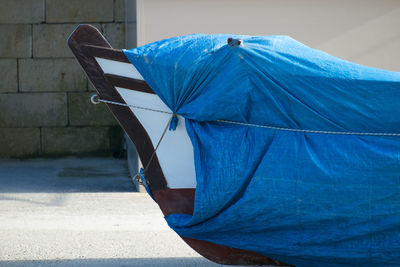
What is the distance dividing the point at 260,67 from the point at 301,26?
141 inches

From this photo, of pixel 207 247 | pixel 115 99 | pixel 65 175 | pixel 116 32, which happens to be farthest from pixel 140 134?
pixel 116 32

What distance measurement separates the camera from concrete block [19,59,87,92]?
30.8 feet

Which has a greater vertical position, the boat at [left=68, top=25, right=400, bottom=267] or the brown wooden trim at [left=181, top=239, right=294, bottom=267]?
the boat at [left=68, top=25, right=400, bottom=267]

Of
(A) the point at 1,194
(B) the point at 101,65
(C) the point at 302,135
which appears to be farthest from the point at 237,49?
(A) the point at 1,194

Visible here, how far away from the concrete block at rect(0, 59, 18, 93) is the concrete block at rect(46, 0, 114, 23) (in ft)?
3.08

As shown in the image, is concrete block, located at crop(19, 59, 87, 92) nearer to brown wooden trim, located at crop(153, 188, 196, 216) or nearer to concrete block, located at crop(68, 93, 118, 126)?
concrete block, located at crop(68, 93, 118, 126)

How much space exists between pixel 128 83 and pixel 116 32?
6.15m

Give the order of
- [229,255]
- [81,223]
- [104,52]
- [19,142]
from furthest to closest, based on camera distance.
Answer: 1. [19,142]
2. [81,223]
3. [104,52]
4. [229,255]

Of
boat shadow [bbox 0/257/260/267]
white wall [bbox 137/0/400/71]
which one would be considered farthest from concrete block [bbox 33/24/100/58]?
boat shadow [bbox 0/257/260/267]

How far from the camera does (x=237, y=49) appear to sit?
308 centimetres

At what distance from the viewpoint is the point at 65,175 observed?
7.66m

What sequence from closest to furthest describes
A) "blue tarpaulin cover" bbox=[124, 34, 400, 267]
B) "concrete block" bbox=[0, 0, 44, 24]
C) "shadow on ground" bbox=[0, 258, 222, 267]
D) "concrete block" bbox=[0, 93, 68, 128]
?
"blue tarpaulin cover" bbox=[124, 34, 400, 267]
"shadow on ground" bbox=[0, 258, 222, 267]
"concrete block" bbox=[0, 0, 44, 24]
"concrete block" bbox=[0, 93, 68, 128]

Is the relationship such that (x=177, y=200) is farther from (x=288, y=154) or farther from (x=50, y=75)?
(x=50, y=75)

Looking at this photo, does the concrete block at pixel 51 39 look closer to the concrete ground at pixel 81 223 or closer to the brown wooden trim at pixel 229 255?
the concrete ground at pixel 81 223
